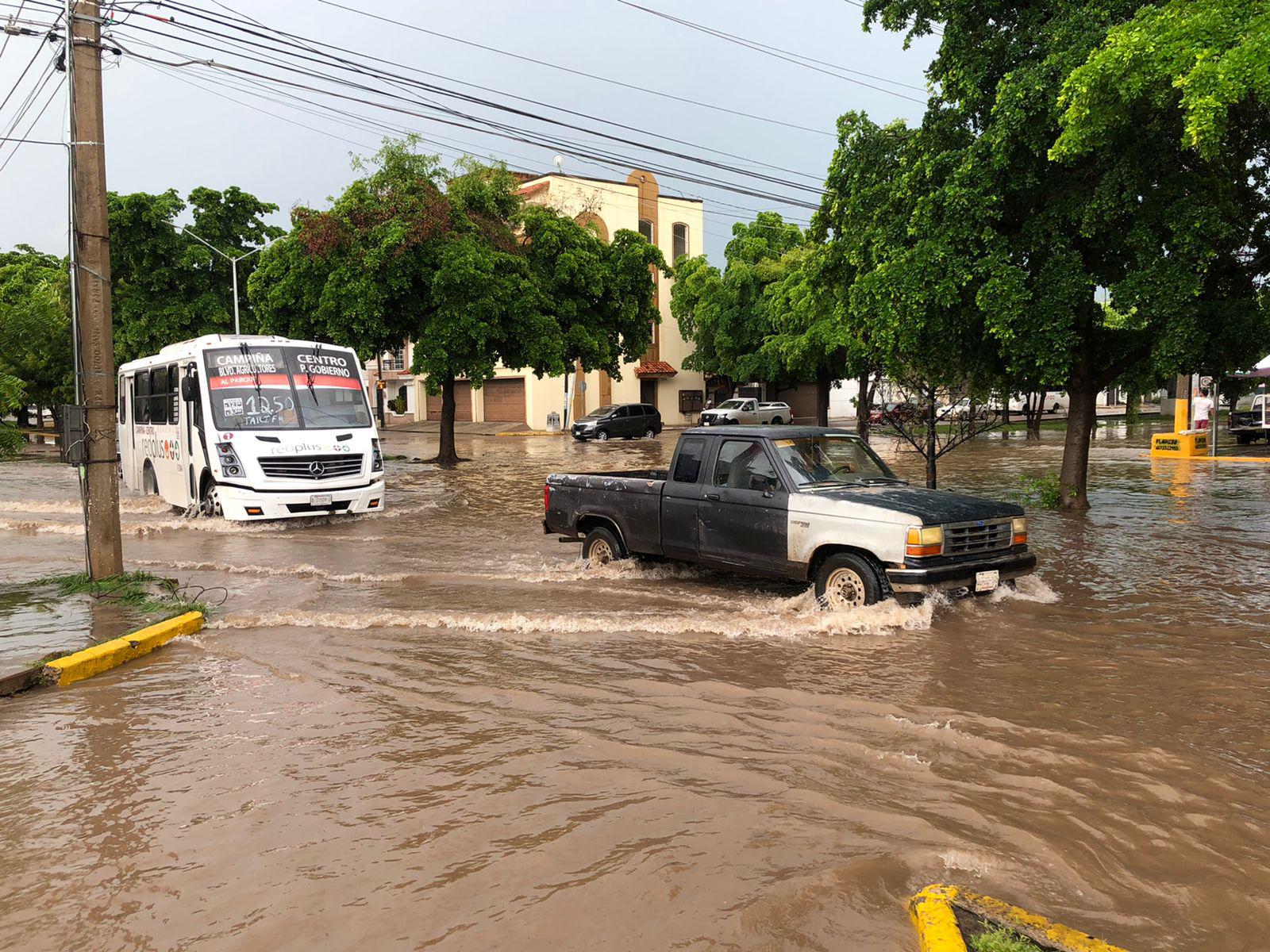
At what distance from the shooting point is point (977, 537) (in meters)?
8.34

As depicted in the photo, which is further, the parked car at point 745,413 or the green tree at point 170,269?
the parked car at point 745,413

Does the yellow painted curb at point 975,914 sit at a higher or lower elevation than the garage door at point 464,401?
lower

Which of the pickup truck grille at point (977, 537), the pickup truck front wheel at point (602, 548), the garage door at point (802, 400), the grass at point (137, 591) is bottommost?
the grass at point (137, 591)

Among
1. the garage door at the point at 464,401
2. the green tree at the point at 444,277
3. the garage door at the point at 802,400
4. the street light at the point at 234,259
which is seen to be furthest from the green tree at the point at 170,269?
the garage door at the point at 802,400

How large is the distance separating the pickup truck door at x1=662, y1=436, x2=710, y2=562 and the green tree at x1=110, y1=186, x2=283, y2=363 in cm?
3497

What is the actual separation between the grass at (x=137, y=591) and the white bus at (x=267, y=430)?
14.5 ft

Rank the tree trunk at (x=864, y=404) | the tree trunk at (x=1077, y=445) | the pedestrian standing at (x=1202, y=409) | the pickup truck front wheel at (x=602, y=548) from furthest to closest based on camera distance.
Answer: the tree trunk at (x=864, y=404)
the pedestrian standing at (x=1202, y=409)
the tree trunk at (x=1077, y=445)
the pickup truck front wheel at (x=602, y=548)

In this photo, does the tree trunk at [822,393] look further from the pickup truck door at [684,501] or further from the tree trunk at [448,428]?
the pickup truck door at [684,501]

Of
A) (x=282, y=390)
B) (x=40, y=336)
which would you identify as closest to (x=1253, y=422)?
(x=282, y=390)

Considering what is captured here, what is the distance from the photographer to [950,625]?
26.6 feet

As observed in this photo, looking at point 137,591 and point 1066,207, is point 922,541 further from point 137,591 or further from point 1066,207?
point 137,591

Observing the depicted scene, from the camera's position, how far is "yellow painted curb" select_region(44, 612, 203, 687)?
7.00 m

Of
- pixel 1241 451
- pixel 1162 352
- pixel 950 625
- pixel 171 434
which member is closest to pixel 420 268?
pixel 171 434

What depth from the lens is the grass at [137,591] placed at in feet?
29.0
